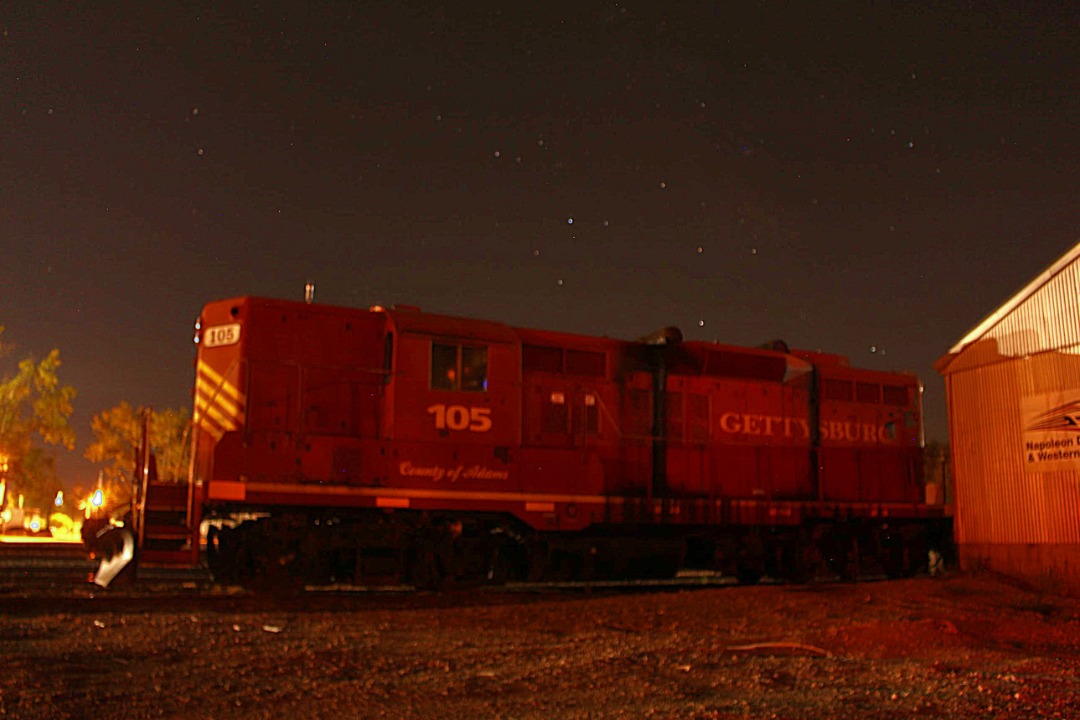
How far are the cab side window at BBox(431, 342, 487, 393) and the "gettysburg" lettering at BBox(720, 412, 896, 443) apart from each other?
15.4ft

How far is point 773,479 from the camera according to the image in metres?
15.9

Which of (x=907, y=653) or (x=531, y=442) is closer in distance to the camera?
(x=907, y=653)

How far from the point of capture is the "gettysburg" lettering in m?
15.9

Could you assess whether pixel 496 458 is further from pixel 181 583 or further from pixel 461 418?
pixel 181 583

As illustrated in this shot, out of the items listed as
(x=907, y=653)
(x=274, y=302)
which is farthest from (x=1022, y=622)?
(x=274, y=302)

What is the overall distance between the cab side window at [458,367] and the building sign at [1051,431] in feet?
28.4

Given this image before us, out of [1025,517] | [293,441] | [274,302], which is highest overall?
[274,302]

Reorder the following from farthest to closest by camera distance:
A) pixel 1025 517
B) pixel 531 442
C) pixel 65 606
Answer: pixel 1025 517 → pixel 531 442 → pixel 65 606

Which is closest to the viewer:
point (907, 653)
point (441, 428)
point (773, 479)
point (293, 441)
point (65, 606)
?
point (907, 653)

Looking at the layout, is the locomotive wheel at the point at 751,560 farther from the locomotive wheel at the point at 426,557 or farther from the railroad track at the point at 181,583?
the locomotive wheel at the point at 426,557

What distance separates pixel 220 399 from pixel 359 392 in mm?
1820

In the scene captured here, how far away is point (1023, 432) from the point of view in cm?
1482

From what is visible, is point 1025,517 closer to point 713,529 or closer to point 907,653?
point 713,529

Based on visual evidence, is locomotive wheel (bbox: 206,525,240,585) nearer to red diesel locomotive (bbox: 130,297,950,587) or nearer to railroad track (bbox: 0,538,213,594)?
red diesel locomotive (bbox: 130,297,950,587)
